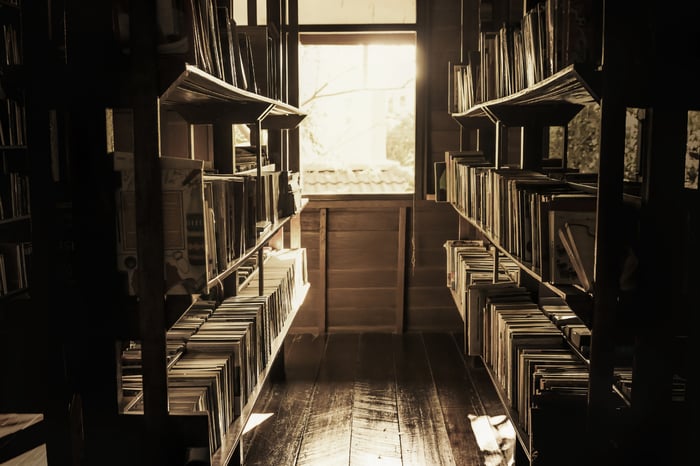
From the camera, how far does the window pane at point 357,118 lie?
4.77 metres

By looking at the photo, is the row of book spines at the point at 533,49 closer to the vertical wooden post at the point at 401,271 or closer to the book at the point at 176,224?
the book at the point at 176,224

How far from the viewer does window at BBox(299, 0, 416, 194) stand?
476 cm

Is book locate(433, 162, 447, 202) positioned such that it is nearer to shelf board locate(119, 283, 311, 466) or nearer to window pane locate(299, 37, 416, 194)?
window pane locate(299, 37, 416, 194)

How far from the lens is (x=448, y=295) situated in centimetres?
491

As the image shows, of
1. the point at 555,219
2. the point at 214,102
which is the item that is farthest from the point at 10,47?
the point at 555,219

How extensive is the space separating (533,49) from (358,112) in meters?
2.61

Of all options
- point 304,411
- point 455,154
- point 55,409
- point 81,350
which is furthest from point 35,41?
point 455,154

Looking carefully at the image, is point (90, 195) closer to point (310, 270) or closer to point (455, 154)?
point (455, 154)

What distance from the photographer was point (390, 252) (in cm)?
488

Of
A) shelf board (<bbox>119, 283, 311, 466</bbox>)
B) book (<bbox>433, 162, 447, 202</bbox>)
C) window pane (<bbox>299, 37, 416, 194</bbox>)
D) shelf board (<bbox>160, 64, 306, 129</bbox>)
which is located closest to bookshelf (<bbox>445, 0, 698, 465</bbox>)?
shelf board (<bbox>119, 283, 311, 466</bbox>)

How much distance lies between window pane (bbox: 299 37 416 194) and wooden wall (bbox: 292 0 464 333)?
→ 13cm

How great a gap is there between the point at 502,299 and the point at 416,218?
1.97 metres

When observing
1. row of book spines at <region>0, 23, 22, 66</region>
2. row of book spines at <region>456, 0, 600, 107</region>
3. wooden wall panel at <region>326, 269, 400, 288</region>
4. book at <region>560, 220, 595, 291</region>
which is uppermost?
row of book spines at <region>0, 23, 22, 66</region>

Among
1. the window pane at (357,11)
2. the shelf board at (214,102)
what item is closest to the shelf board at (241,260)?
the shelf board at (214,102)
